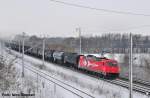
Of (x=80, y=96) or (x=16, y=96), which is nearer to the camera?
(x=16, y=96)

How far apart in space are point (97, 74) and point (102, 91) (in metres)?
9.84

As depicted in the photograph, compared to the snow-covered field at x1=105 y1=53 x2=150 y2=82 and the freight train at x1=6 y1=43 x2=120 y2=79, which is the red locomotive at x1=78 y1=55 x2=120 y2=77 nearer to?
the freight train at x1=6 y1=43 x2=120 y2=79

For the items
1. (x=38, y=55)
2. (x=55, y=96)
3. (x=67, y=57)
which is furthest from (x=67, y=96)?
(x=38, y=55)

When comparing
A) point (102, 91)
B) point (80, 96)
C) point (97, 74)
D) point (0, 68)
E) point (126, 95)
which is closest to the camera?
point (0, 68)

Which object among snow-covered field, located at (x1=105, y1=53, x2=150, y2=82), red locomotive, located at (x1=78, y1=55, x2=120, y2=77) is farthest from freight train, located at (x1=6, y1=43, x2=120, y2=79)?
snow-covered field, located at (x1=105, y1=53, x2=150, y2=82)

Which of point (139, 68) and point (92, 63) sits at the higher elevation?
point (92, 63)

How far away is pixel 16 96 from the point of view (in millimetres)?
16422

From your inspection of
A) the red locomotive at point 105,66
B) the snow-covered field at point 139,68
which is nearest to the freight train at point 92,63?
the red locomotive at point 105,66

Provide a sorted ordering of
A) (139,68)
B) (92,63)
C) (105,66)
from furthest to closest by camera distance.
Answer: (139,68) → (92,63) → (105,66)

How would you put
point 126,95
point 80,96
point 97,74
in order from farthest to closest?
point 97,74
point 126,95
point 80,96

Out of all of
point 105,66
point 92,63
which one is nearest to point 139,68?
point 92,63

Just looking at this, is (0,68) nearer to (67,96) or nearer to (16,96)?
(16,96)

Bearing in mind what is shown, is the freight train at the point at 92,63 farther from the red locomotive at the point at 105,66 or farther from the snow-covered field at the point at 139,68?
the snow-covered field at the point at 139,68

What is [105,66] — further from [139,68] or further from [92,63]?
[139,68]
